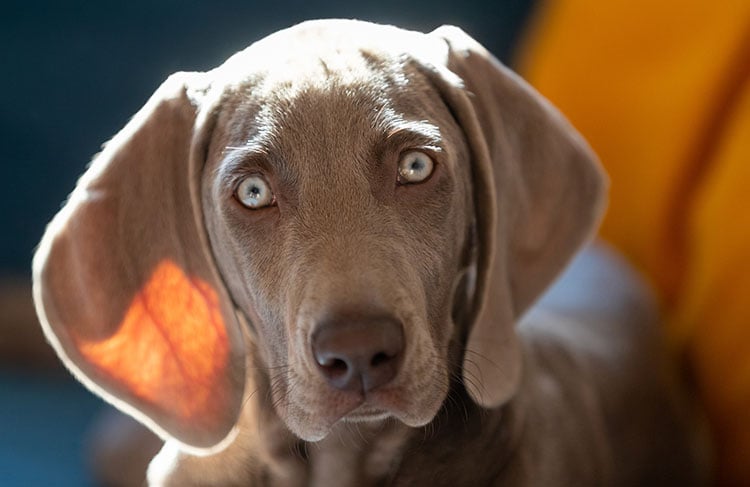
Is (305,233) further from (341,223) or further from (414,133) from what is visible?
(414,133)

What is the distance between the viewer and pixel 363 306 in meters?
1.24

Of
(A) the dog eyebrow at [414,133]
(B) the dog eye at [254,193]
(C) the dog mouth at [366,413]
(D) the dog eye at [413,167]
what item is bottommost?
(C) the dog mouth at [366,413]

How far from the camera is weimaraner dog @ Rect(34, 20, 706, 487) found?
4.35ft

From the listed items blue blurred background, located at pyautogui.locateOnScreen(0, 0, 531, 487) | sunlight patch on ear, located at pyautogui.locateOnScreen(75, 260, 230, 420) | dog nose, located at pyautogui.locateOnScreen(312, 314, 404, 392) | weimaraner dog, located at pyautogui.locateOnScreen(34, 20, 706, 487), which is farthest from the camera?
blue blurred background, located at pyautogui.locateOnScreen(0, 0, 531, 487)

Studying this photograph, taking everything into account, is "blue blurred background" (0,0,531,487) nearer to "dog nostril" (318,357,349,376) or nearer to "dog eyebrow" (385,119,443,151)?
"dog eyebrow" (385,119,443,151)

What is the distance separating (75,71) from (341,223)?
1420mm

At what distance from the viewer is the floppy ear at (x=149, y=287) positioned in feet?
4.63

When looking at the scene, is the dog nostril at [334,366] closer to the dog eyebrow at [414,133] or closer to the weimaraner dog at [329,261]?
the weimaraner dog at [329,261]

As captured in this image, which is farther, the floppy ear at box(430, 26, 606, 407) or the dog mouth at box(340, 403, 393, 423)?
the floppy ear at box(430, 26, 606, 407)

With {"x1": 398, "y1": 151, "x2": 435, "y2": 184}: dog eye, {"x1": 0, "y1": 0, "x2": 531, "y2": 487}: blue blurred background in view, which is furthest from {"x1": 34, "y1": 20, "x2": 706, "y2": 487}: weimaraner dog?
{"x1": 0, "y1": 0, "x2": 531, "y2": 487}: blue blurred background

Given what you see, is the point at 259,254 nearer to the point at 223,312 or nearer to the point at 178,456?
the point at 223,312

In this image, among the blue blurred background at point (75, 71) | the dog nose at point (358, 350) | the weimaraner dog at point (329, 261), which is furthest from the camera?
the blue blurred background at point (75, 71)

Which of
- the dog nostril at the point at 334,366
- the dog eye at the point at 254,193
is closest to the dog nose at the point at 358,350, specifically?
the dog nostril at the point at 334,366

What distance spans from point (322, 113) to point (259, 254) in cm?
21
